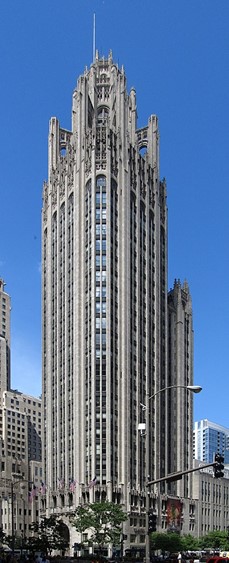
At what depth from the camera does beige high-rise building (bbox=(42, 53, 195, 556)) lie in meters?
141

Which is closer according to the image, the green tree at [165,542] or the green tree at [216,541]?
the green tree at [165,542]

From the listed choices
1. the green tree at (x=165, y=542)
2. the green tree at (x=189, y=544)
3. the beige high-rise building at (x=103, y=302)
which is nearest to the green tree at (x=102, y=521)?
the beige high-rise building at (x=103, y=302)

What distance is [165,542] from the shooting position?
140 meters

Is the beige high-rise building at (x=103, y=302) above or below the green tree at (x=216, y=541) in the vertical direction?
above

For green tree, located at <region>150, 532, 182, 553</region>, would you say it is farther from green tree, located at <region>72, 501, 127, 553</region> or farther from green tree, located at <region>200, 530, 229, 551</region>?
green tree, located at <region>72, 501, 127, 553</region>

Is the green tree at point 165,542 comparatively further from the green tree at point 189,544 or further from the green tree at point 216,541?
the green tree at point 216,541

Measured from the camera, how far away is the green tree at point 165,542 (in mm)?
139500

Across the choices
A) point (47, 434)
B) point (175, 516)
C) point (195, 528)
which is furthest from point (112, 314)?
point (195, 528)

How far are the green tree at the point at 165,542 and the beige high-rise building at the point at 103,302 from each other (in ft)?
11.9

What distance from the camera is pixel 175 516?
160375mm

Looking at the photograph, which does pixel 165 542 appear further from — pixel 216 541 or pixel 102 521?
pixel 216 541

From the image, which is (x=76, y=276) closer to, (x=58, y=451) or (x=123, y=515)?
(x=58, y=451)

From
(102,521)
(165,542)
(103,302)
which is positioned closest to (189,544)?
(165,542)

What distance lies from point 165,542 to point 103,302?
42.8 metres
